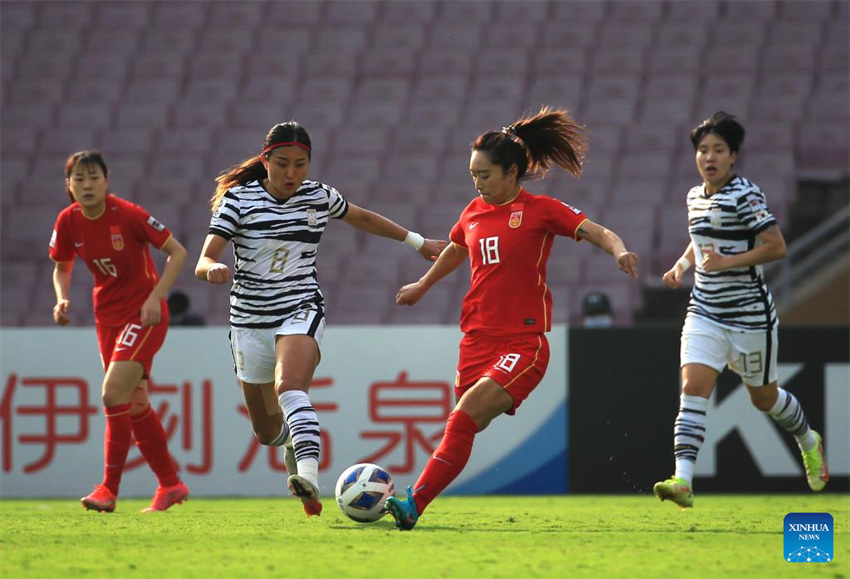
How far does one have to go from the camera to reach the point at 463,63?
1658 cm

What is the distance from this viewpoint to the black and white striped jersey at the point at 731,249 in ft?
22.0

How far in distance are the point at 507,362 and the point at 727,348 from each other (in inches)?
61.7

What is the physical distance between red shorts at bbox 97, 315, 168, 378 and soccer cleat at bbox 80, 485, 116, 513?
0.70 meters

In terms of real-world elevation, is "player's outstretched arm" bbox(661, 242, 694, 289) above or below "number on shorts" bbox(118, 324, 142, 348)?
above

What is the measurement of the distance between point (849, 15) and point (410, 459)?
937 centimetres

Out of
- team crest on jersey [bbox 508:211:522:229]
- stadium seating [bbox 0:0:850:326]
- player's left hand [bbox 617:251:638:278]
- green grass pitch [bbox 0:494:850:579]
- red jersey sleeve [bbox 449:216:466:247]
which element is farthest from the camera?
stadium seating [bbox 0:0:850:326]

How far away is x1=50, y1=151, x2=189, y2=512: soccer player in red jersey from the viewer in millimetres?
7336

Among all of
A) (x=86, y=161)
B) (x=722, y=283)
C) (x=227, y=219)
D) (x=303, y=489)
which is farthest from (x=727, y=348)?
(x=86, y=161)

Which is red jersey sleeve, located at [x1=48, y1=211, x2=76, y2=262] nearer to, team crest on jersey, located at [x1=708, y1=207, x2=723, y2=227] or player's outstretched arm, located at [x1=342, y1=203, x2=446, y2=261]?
player's outstretched arm, located at [x1=342, y1=203, x2=446, y2=261]

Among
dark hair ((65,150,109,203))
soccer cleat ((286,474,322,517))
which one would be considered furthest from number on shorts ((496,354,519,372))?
dark hair ((65,150,109,203))

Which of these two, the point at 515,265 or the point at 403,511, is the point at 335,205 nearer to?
the point at 515,265

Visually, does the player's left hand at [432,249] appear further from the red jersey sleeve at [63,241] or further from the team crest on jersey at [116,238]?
the red jersey sleeve at [63,241]

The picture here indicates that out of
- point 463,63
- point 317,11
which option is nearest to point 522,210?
point 463,63

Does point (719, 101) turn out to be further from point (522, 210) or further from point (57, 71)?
point (522, 210)
